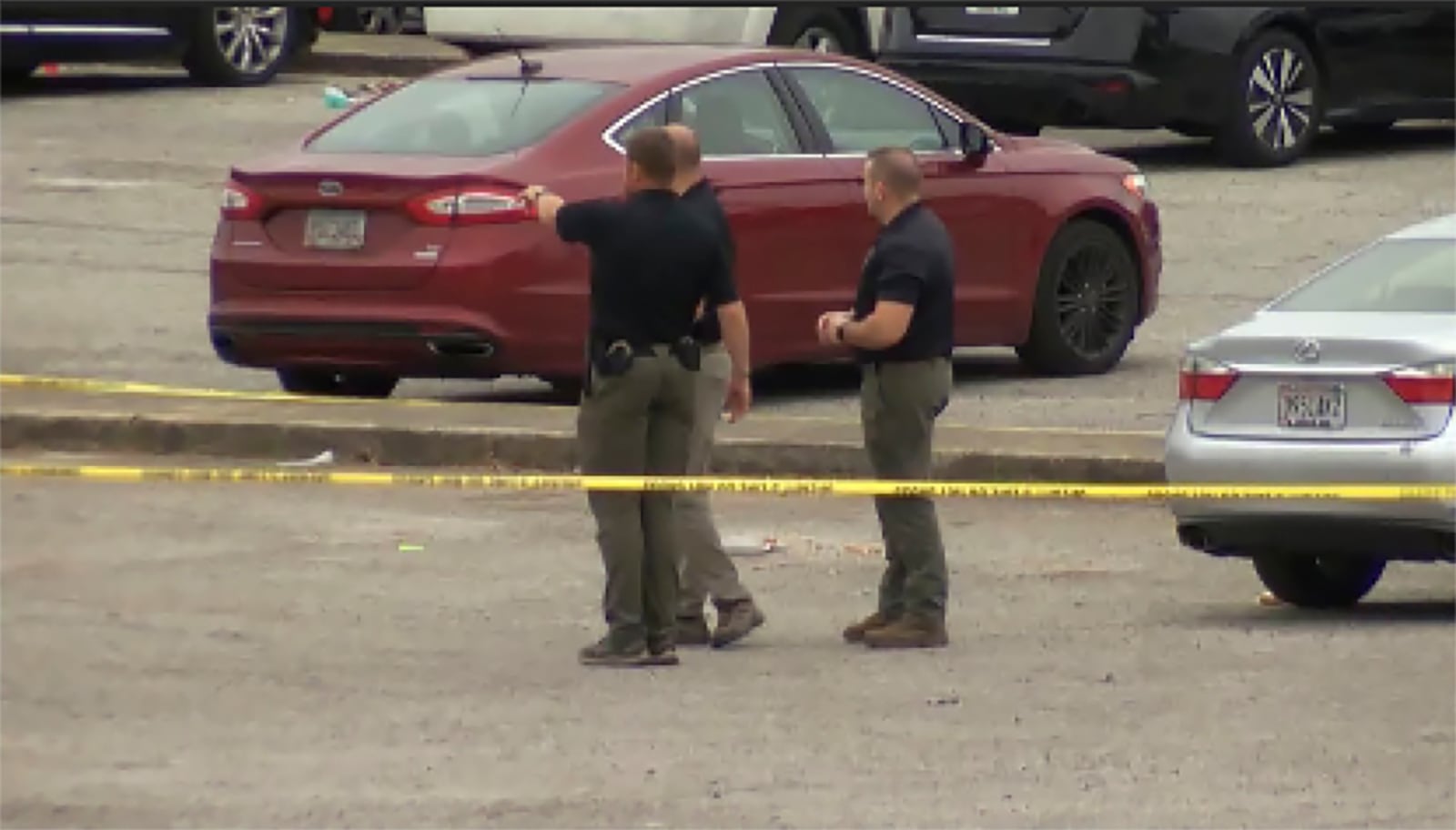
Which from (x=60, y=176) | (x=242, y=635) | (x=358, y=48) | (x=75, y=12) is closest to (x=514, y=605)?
(x=242, y=635)

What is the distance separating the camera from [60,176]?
21.4 metres

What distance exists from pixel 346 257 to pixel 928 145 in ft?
8.89

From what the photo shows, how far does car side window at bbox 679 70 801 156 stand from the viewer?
14828mm

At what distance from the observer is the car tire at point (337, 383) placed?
15.2 meters

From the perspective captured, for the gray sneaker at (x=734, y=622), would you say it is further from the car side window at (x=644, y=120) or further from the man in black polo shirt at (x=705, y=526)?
the car side window at (x=644, y=120)

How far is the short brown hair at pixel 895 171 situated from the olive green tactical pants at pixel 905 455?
1.72ft

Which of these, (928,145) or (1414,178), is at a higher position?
(928,145)

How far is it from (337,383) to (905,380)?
505 cm

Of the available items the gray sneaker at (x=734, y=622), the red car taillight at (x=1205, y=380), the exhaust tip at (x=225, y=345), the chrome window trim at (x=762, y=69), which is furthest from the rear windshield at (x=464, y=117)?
the gray sneaker at (x=734, y=622)

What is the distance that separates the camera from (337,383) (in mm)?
15391

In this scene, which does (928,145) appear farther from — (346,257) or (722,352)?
(722,352)

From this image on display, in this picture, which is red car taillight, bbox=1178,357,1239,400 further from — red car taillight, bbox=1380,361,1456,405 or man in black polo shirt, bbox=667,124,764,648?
man in black polo shirt, bbox=667,124,764,648

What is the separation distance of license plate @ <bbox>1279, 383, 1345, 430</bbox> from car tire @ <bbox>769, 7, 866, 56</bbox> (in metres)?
11.8

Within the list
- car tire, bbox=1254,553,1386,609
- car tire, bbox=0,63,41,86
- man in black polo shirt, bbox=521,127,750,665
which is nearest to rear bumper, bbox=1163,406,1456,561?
→ car tire, bbox=1254,553,1386,609
